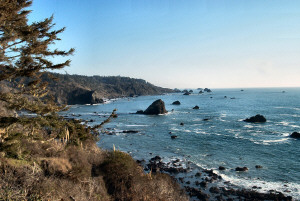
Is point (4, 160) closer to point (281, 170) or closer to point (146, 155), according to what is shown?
point (146, 155)

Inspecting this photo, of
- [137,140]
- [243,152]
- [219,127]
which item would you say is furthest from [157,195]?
[219,127]

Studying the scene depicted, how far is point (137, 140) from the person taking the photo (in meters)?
42.1

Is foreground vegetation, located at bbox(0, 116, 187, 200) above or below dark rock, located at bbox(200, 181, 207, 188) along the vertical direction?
above

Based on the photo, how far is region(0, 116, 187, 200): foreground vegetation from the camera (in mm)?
8336

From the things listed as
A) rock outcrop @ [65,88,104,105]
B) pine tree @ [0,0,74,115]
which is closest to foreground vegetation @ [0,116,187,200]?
pine tree @ [0,0,74,115]

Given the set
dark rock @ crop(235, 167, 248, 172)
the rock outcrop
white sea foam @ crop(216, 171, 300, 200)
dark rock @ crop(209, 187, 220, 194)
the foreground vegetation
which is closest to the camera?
the foreground vegetation

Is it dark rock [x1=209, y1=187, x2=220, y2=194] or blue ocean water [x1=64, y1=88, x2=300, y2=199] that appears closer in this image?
dark rock [x1=209, y1=187, x2=220, y2=194]

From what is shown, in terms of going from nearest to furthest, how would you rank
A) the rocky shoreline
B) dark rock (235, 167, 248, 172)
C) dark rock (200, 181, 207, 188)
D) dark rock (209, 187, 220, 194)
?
the rocky shoreline
dark rock (209, 187, 220, 194)
dark rock (200, 181, 207, 188)
dark rock (235, 167, 248, 172)

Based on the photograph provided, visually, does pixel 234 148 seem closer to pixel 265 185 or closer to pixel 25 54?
pixel 265 185

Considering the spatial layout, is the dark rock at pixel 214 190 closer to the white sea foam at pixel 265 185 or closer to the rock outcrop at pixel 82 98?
the white sea foam at pixel 265 185

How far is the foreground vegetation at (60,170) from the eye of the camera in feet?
27.3

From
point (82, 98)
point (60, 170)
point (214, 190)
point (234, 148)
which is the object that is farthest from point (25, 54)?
point (82, 98)

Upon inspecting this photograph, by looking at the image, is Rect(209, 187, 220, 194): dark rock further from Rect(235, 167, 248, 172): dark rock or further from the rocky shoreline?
Rect(235, 167, 248, 172): dark rock

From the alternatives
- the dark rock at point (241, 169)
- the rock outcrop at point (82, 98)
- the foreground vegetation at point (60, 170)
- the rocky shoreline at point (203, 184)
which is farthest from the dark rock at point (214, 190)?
the rock outcrop at point (82, 98)
